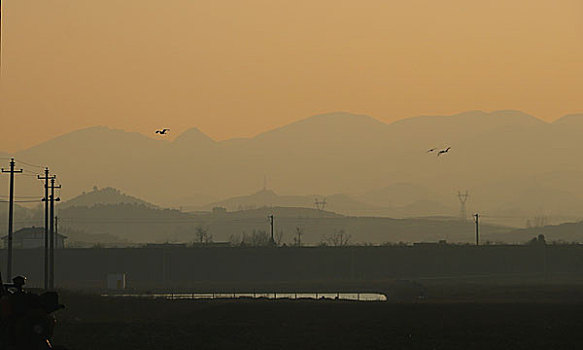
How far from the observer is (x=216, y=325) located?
56.8 meters

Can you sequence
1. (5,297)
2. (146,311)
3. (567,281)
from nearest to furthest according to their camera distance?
(5,297) → (146,311) → (567,281)

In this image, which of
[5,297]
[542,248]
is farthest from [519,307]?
[542,248]

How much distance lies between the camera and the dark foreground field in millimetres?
50031

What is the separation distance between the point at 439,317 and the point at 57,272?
112196mm

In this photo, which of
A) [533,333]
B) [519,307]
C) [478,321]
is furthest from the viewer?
[519,307]

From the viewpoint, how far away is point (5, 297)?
2188cm

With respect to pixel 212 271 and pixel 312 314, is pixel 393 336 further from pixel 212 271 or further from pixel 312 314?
pixel 212 271

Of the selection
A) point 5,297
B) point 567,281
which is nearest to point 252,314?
point 5,297

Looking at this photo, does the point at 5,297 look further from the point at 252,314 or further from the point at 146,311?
the point at 146,311

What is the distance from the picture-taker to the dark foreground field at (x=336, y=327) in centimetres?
5003

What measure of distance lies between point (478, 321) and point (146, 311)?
80.1 feet

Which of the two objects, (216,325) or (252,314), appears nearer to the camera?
(216,325)

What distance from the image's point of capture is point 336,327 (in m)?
56.0

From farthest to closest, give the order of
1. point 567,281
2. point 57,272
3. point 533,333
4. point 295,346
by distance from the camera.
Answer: point 57,272 < point 567,281 < point 533,333 < point 295,346
